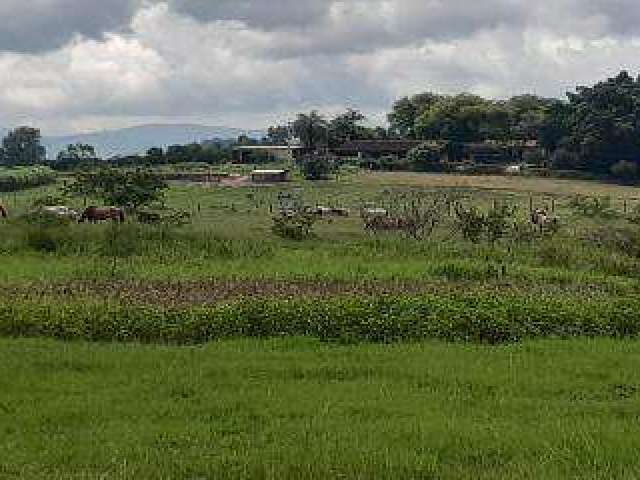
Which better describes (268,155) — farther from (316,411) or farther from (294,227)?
(316,411)

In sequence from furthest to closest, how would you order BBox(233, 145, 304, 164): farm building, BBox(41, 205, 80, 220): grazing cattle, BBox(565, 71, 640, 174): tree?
BBox(233, 145, 304, 164): farm building, BBox(565, 71, 640, 174): tree, BBox(41, 205, 80, 220): grazing cattle

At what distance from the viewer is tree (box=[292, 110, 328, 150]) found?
323 feet

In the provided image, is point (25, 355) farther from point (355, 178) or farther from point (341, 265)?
point (355, 178)

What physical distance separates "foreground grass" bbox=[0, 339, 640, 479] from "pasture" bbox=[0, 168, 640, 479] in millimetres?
38

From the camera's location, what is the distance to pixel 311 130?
9906 cm

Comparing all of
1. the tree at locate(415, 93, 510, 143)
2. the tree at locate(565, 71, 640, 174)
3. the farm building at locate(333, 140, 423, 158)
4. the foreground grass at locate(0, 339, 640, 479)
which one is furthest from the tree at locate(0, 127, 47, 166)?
the foreground grass at locate(0, 339, 640, 479)

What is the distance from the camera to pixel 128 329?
57.8 feet

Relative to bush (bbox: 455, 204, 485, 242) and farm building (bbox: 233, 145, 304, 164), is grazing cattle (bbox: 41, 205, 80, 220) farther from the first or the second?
farm building (bbox: 233, 145, 304, 164)

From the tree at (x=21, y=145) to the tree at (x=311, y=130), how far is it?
1933 inches

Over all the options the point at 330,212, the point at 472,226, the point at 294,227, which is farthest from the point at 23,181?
the point at 472,226

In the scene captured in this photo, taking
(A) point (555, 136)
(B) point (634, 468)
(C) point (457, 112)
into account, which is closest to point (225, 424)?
(B) point (634, 468)

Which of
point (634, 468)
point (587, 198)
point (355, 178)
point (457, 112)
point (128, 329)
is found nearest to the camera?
point (634, 468)

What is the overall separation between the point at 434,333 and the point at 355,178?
192ft

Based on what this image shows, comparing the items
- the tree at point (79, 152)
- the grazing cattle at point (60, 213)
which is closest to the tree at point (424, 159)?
the tree at point (79, 152)
